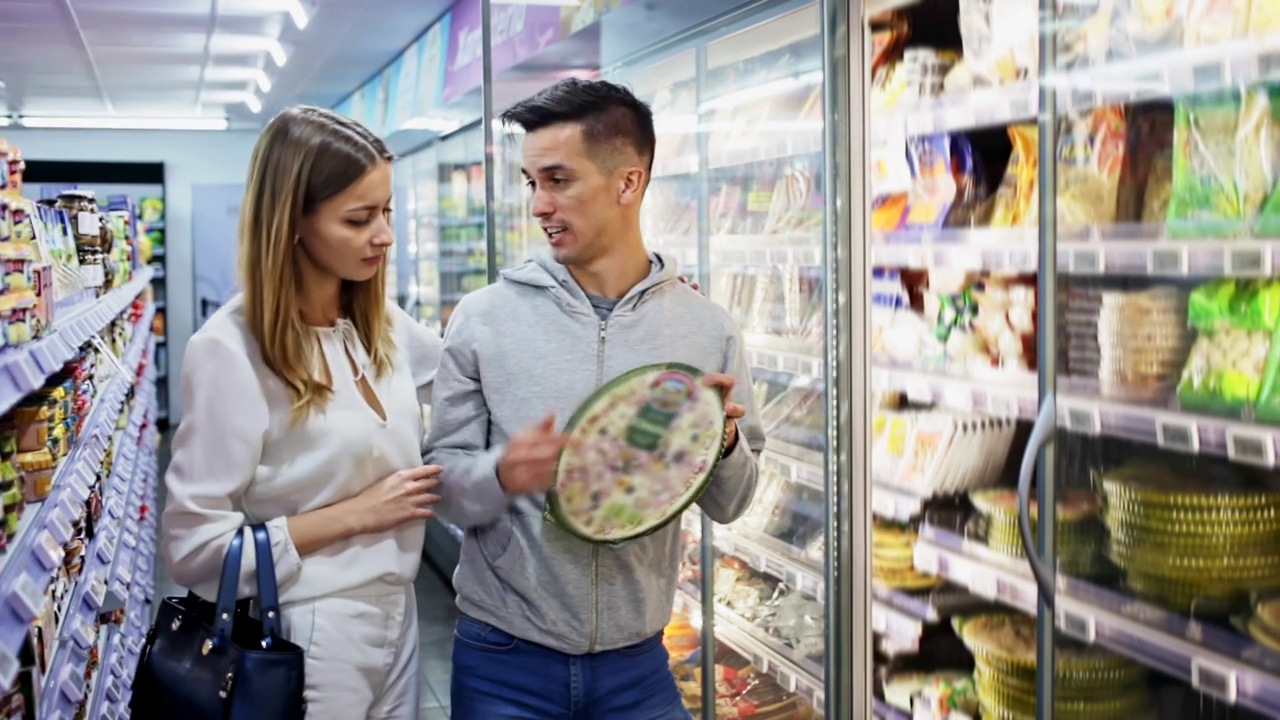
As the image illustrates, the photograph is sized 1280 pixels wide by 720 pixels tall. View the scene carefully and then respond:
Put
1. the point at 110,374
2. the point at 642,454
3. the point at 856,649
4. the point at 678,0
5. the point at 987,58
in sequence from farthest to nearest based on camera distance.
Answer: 1. the point at 110,374
2. the point at 678,0
3. the point at 856,649
4. the point at 987,58
5. the point at 642,454

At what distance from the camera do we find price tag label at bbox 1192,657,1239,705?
1.73m

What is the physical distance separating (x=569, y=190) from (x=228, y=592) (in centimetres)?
80

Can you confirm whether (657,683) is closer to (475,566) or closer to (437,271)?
(475,566)

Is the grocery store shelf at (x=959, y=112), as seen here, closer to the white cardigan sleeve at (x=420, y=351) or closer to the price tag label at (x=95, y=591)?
the white cardigan sleeve at (x=420, y=351)

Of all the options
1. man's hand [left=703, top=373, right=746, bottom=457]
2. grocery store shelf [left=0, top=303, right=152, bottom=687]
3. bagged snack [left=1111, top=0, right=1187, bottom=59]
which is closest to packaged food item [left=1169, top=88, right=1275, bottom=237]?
bagged snack [left=1111, top=0, right=1187, bottom=59]

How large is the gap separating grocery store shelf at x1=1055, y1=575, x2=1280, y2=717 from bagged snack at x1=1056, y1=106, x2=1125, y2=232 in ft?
2.06

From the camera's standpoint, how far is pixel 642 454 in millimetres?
1795

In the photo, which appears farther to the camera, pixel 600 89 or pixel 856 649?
pixel 856 649

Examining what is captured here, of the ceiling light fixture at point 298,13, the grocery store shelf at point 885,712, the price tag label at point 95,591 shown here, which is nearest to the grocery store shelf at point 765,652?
the grocery store shelf at point 885,712

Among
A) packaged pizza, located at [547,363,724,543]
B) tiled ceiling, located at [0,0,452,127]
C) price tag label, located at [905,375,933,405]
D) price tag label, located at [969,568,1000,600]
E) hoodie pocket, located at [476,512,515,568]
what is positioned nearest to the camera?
packaged pizza, located at [547,363,724,543]

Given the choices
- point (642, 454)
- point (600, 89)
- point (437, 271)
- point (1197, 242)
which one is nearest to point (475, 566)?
point (642, 454)

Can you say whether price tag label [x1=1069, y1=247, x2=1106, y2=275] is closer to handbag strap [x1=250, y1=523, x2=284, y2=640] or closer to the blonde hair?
the blonde hair

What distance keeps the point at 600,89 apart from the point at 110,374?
A: 10.8ft

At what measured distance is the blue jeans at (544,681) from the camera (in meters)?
1.81
